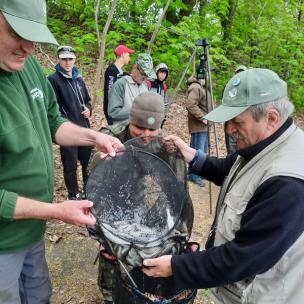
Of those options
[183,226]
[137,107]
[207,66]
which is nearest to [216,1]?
[207,66]

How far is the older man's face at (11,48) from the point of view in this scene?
1.30m

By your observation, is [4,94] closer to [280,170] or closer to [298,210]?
[280,170]

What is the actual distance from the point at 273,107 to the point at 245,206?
48cm

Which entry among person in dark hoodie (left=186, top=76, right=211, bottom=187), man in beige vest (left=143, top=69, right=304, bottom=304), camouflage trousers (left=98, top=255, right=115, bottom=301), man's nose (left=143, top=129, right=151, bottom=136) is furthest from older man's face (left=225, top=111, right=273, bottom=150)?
person in dark hoodie (left=186, top=76, right=211, bottom=187)

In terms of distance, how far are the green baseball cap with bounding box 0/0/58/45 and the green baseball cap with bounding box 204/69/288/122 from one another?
2.90ft

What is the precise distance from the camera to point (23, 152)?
150 cm

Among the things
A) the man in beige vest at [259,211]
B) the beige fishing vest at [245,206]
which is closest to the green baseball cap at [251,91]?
the man in beige vest at [259,211]

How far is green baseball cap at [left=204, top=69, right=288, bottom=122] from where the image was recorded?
1438mm

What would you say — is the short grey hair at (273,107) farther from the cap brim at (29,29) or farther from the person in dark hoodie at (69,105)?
the person in dark hoodie at (69,105)

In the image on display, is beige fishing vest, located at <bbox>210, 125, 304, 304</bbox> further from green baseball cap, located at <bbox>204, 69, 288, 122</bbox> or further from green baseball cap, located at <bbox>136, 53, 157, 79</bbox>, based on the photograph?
green baseball cap, located at <bbox>136, 53, 157, 79</bbox>

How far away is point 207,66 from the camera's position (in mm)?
4484

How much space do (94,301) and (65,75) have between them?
2.73 meters

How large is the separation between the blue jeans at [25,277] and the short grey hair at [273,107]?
1420mm

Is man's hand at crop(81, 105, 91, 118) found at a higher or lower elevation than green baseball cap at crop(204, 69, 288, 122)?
lower
